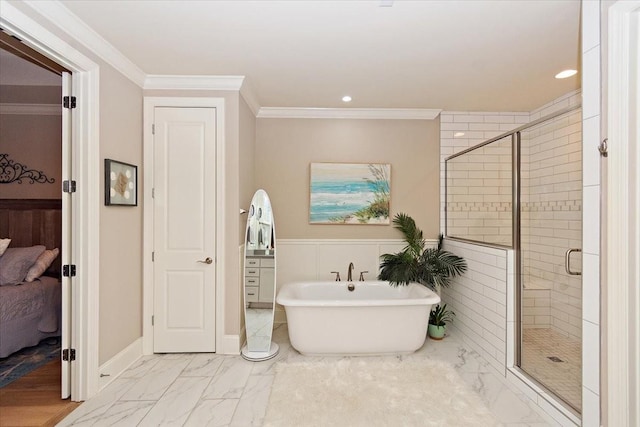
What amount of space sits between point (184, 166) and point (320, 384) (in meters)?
2.24

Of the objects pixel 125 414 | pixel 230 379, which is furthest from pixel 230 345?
pixel 125 414

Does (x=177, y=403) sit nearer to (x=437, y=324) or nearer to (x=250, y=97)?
(x=437, y=324)

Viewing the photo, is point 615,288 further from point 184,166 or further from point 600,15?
point 184,166

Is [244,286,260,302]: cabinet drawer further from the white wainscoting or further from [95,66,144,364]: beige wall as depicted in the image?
[95,66,144,364]: beige wall

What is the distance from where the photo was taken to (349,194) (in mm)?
4078

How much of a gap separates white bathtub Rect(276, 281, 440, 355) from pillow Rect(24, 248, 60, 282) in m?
2.48

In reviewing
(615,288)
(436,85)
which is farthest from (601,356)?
(436,85)

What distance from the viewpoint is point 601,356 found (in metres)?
1.73

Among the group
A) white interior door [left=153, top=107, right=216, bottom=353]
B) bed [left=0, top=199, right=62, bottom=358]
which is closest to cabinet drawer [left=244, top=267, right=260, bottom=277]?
white interior door [left=153, top=107, right=216, bottom=353]

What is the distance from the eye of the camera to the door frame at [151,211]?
310 centimetres

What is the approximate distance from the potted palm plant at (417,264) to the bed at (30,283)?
3.46 m

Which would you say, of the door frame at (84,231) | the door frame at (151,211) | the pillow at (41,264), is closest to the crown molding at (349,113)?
the door frame at (151,211)

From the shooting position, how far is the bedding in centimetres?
296

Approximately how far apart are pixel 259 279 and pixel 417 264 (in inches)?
65.9
